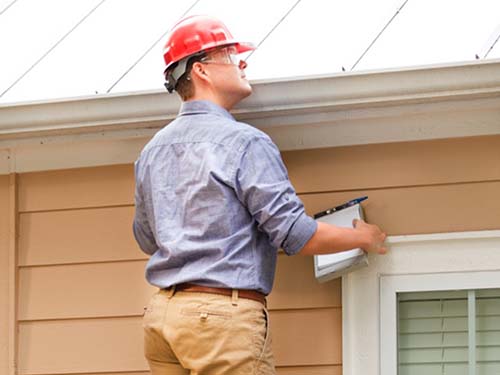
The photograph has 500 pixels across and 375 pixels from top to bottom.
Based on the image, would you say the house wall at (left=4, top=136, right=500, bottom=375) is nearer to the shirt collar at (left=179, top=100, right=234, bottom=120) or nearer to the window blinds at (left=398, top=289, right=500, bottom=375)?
the window blinds at (left=398, top=289, right=500, bottom=375)

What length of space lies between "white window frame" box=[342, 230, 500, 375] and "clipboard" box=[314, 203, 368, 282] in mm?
80

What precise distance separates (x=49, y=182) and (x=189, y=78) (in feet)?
2.65

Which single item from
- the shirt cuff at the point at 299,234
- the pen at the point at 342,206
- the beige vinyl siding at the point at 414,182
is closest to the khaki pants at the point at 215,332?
the shirt cuff at the point at 299,234

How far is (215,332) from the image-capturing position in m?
3.01

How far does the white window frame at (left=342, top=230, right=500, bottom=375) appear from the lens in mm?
3389

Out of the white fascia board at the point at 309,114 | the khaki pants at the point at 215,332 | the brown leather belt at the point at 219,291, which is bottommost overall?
the khaki pants at the point at 215,332

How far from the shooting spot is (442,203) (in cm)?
342

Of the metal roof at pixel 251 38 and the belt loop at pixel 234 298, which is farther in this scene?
the metal roof at pixel 251 38

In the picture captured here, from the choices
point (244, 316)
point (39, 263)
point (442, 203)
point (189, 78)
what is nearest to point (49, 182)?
point (39, 263)

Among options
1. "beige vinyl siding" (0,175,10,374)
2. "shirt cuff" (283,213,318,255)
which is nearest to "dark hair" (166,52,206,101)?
"shirt cuff" (283,213,318,255)

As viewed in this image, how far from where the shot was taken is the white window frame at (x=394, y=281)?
11.1 ft

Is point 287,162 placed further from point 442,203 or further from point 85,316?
point 85,316

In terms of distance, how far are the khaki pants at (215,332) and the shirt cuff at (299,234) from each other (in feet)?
0.64

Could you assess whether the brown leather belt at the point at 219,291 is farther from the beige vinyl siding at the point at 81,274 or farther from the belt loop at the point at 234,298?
the beige vinyl siding at the point at 81,274
